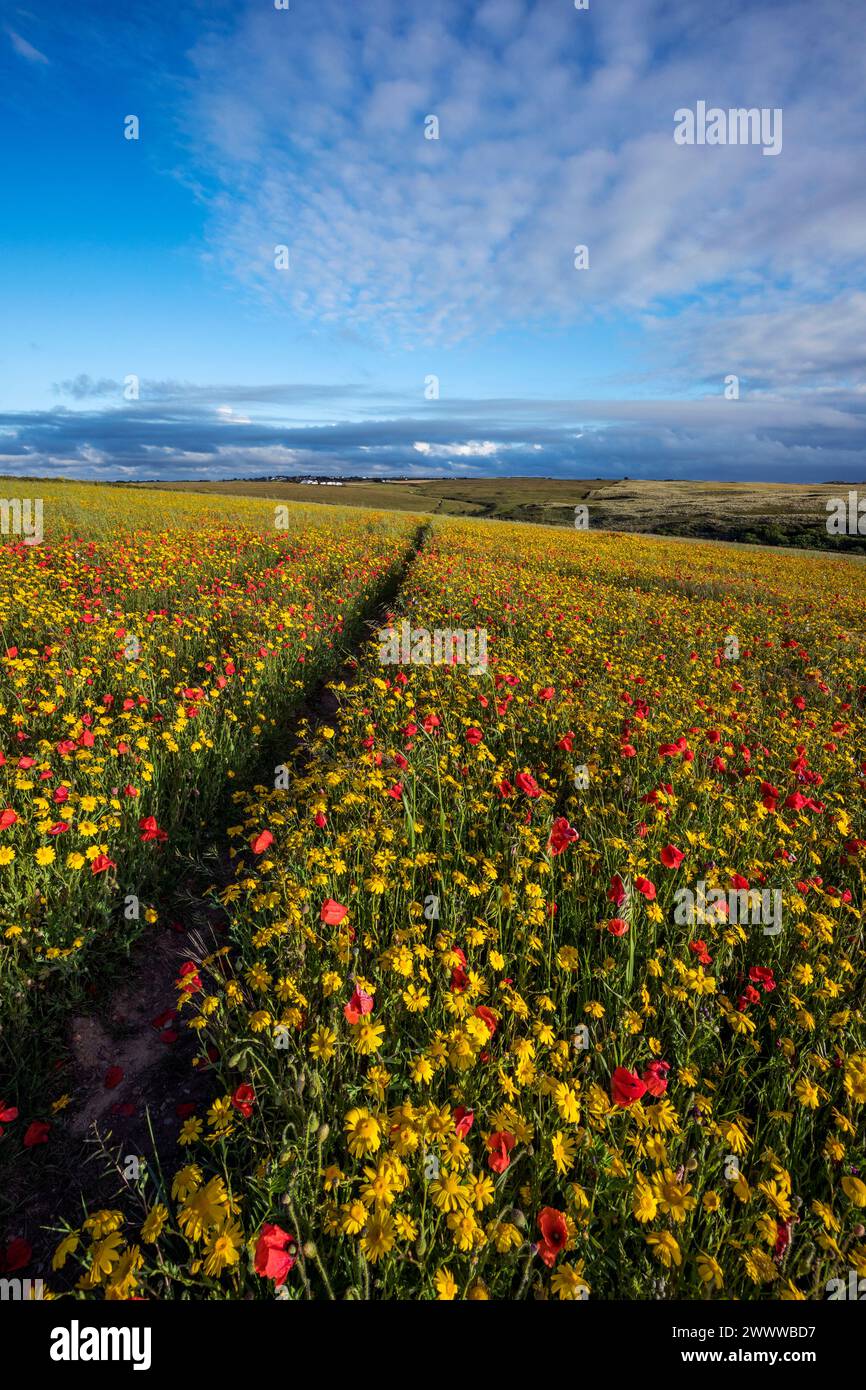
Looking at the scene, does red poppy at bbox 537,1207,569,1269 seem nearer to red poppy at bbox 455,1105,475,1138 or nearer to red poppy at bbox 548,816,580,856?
red poppy at bbox 455,1105,475,1138

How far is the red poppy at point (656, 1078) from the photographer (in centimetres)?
217

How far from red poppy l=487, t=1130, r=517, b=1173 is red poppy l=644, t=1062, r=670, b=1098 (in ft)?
2.07

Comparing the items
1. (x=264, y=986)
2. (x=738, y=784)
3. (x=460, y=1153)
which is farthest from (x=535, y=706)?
(x=460, y=1153)

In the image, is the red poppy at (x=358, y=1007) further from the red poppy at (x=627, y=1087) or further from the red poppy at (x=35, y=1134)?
the red poppy at (x=35, y=1134)

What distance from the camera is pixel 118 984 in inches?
132

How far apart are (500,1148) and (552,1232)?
0.25 metres

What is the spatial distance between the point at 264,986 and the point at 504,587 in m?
11.4

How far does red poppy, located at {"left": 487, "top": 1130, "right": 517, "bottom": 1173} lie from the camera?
1831 mm

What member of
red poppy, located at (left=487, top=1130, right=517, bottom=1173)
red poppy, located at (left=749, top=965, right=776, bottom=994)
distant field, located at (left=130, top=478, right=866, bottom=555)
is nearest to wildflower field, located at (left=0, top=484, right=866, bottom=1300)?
red poppy, located at (left=487, top=1130, right=517, bottom=1173)

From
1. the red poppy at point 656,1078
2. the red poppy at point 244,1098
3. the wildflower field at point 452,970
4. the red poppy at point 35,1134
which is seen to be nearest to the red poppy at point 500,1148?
the wildflower field at point 452,970

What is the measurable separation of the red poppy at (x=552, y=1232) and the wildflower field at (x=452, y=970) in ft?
0.04

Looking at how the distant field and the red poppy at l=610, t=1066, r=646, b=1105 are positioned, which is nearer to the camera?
the red poppy at l=610, t=1066, r=646, b=1105
